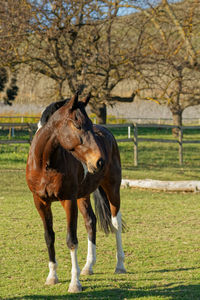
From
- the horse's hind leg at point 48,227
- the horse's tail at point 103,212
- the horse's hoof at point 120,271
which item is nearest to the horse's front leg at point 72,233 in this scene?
the horse's hind leg at point 48,227

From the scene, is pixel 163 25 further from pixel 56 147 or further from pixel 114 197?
pixel 56 147

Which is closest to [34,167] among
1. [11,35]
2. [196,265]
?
[196,265]

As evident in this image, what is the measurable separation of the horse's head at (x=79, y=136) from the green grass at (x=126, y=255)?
1.30 meters

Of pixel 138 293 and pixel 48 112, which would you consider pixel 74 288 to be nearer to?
pixel 138 293

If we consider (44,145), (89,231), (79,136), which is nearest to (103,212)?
(89,231)

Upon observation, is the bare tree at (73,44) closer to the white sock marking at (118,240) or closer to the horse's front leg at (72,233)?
the white sock marking at (118,240)

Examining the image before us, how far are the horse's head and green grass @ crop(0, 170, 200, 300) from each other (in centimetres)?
130

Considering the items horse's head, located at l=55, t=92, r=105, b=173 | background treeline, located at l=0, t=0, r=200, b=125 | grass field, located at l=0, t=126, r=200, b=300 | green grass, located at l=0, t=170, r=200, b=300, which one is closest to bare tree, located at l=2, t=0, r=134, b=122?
background treeline, located at l=0, t=0, r=200, b=125

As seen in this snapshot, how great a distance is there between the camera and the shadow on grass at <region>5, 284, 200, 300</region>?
400cm

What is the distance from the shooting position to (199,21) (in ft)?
44.4

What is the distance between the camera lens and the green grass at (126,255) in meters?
4.20

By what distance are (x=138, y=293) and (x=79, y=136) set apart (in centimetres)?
158

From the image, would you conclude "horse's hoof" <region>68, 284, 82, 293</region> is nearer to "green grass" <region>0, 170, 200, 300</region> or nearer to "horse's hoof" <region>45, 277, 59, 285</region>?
"green grass" <region>0, 170, 200, 300</region>

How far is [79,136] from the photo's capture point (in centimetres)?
367
